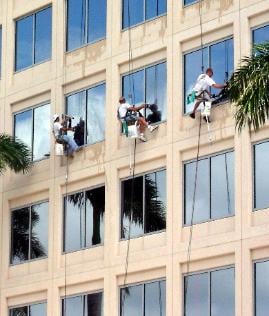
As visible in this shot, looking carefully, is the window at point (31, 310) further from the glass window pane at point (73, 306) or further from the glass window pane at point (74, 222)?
the glass window pane at point (74, 222)

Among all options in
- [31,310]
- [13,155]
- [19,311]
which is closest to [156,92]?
[13,155]

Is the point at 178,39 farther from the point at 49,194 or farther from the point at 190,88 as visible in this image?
the point at 49,194

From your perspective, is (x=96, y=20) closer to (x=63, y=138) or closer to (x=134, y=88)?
(x=134, y=88)

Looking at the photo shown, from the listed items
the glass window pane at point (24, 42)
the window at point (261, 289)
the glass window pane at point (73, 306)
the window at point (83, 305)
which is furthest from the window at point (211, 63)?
the glass window pane at point (24, 42)

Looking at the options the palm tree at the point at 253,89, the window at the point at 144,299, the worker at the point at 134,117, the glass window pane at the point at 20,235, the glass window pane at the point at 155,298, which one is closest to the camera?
the palm tree at the point at 253,89

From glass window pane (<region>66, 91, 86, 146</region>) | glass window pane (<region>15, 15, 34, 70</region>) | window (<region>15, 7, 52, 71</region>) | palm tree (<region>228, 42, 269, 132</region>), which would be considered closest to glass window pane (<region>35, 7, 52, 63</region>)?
window (<region>15, 7, 52, 71</region>)

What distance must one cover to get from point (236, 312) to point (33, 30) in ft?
55.2

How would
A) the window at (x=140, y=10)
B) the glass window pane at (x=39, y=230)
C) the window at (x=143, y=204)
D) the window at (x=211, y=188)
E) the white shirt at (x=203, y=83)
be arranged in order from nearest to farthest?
the window at (x=211, y=188) < the white shirt at (x=203, y=83) < the window at (x=143, y=204) < the window at (x=140, y=10) < the glass window pane at (x=39, y=230)

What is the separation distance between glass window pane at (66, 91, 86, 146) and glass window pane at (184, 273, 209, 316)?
26.6 feet

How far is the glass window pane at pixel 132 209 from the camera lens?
52.0m

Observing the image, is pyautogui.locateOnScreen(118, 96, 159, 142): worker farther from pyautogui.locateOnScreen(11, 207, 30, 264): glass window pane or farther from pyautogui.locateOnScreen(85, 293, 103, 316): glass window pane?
pyautogui.locateOnScreen(11, 207, 30, 264): glass window pane

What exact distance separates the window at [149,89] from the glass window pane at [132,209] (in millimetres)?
2302

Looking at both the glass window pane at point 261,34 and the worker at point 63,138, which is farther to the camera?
the worker at point 63,138

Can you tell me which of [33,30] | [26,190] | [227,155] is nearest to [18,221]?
[26,190]
